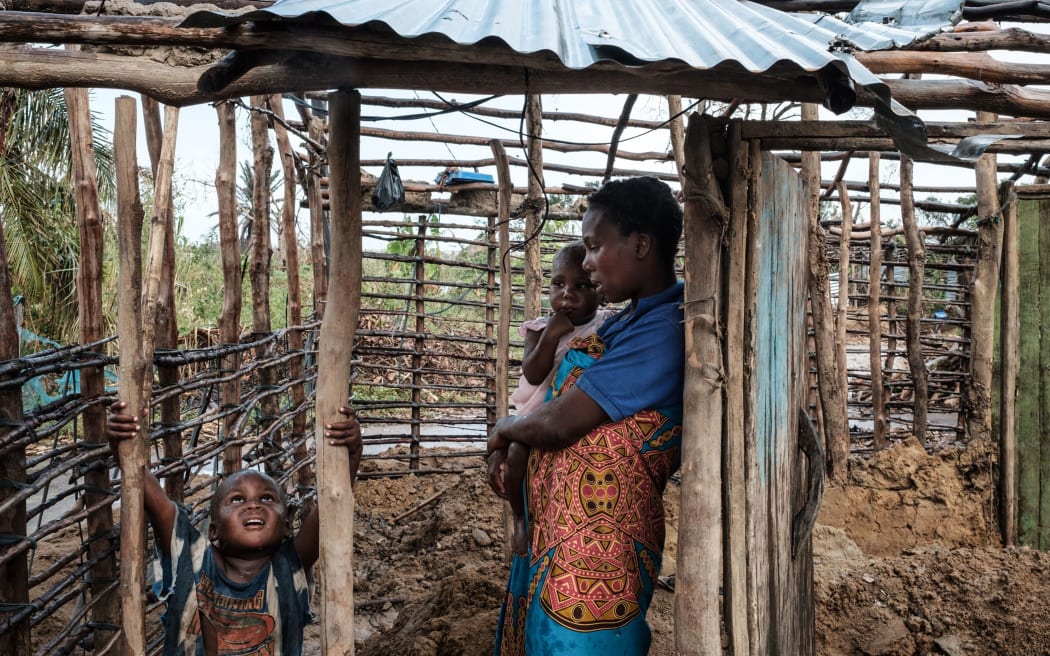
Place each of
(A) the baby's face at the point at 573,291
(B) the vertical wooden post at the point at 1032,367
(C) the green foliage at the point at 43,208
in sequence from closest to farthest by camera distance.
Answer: (A) the baby's face at the point at 573,291 → (B) the vertical wooden post at the point at 1032,367 → (C) the green foliage at the point at 43,208

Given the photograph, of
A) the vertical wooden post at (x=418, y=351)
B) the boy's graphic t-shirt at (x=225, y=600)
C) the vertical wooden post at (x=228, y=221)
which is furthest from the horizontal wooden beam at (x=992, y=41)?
the vertical wooden post at (x=418, y=351)

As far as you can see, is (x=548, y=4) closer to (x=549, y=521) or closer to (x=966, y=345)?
(x=549, y=521)

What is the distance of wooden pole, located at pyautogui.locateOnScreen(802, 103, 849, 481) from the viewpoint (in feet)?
15.3

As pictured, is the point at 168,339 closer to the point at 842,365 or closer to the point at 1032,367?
the point at 842,365

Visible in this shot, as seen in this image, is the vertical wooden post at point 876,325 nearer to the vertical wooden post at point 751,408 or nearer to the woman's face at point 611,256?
the vertical wooden post at point 751,408

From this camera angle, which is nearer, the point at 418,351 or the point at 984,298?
the point at 984,298

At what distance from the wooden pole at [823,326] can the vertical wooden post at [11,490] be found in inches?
157

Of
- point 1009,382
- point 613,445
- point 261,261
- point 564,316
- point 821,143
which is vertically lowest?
point 1009,382

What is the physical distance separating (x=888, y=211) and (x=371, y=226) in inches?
900

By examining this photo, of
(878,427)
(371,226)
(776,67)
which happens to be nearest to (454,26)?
(776,67)

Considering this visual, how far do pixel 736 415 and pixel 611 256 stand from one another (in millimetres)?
540

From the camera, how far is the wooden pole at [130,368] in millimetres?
1889

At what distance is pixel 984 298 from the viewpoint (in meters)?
5.06

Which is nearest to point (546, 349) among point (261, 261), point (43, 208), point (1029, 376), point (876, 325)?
point (261, 261)
